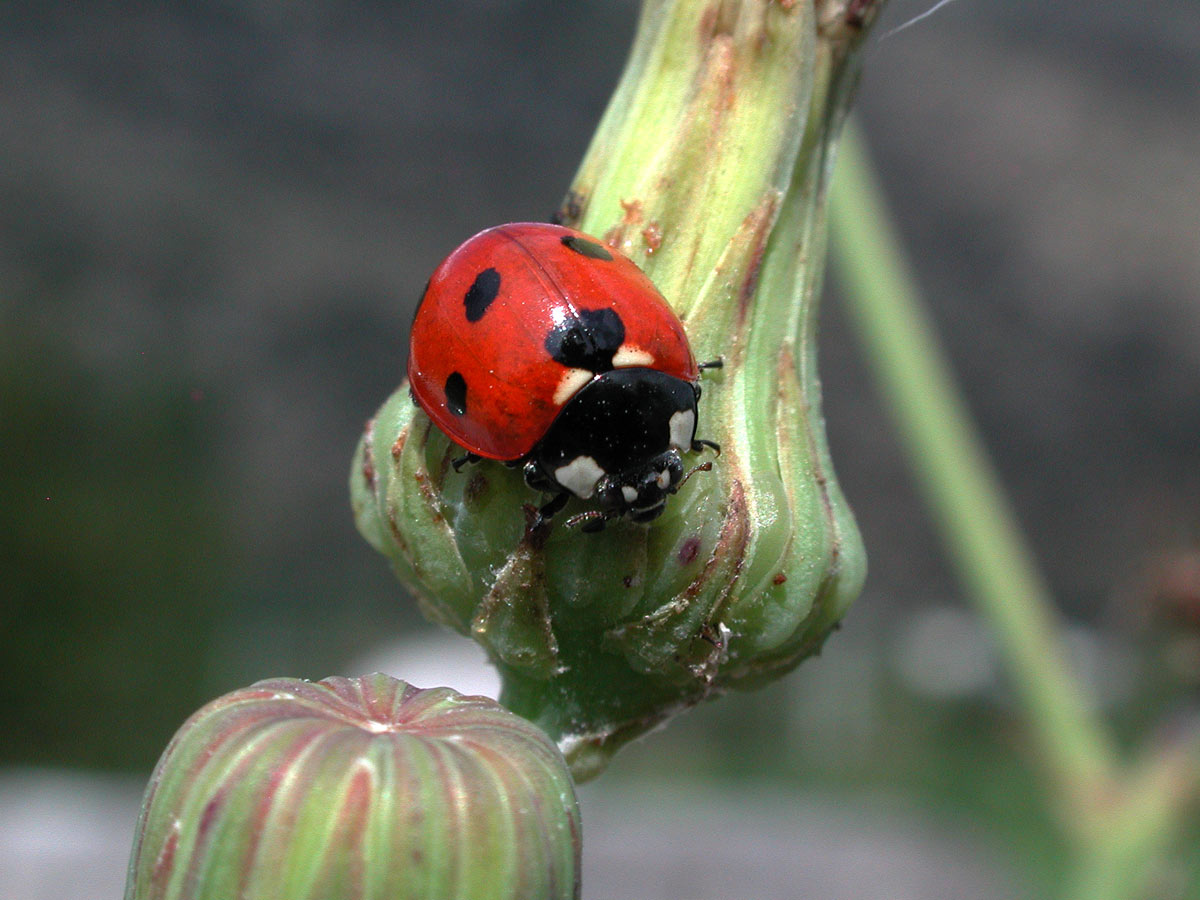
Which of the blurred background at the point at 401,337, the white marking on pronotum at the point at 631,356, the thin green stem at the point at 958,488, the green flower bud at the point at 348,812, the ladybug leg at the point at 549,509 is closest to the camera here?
the green flower bud at the point at 348,812

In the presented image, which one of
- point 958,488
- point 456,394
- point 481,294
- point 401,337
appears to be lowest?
point 401,337

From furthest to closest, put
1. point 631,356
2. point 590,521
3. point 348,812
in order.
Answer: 1. point 631,356
2. point 590,521
3. point 348,812

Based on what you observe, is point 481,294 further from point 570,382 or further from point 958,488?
point 958,488

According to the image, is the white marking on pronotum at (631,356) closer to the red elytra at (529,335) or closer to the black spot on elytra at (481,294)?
the red elytra at (529,335)

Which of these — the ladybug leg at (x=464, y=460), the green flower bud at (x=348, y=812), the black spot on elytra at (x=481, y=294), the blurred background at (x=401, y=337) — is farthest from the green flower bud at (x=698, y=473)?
→ the blurred background at (x=401, y=337)

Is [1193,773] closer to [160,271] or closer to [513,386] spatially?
[513,386]

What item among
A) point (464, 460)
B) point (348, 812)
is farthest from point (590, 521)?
point (348, 812)
